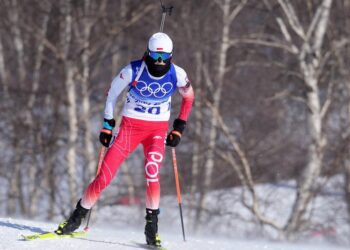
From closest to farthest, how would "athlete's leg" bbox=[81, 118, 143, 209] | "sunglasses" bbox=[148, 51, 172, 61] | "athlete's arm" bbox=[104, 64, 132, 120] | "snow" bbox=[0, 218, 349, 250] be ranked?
"snow" bbox=[0, 218, 349, 250], "sunglasses" bbox=[148, 51, 172, 61], "athlete's arm" bbox=[104, 64, 132, 120], "athlete's leg" bbox=[81, 118, 143, 209]

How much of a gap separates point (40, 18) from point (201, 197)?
565 centimetres

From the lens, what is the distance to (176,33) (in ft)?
67.1

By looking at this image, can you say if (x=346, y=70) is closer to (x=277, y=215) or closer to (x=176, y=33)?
(x=176, y=33)

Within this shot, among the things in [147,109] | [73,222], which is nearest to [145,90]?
[147,109]

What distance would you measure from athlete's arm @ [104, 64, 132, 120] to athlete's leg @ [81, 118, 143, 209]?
18 centimetres

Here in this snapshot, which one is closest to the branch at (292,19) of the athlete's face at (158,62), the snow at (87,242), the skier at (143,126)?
the snow at (87,242)

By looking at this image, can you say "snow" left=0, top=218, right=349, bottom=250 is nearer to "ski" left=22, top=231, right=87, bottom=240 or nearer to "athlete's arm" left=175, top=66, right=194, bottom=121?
"ski" left=22, top=231, right=87, bottom=240

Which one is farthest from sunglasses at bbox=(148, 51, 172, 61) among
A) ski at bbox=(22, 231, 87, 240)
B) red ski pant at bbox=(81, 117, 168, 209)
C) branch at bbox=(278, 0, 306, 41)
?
branch at bbox=(278, 0, 306, 41)

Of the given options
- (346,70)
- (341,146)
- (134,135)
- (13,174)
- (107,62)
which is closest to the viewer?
(134,135)

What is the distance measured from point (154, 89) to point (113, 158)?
0.70 m

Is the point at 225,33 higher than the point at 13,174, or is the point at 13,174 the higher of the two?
the point at 225,33

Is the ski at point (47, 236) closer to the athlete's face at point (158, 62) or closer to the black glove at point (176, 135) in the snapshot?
the black glove at point (176, 135)

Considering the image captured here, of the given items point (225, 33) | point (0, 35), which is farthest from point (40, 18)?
point (225, 33)

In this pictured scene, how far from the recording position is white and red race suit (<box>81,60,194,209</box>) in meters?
7.20
